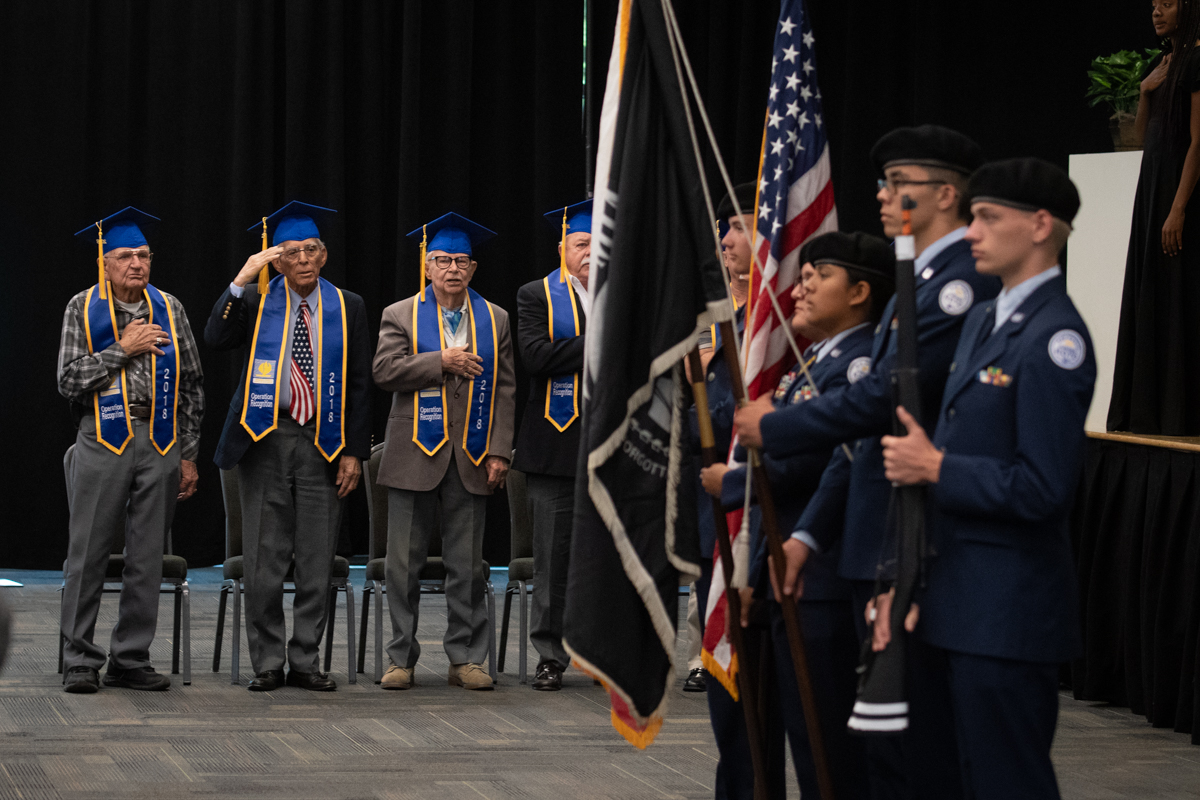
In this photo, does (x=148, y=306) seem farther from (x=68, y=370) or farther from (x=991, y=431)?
(x=991, y=431)

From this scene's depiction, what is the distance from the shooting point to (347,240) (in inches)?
315

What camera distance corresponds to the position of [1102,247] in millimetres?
6227

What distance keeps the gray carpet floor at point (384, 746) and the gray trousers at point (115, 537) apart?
0.18 meters

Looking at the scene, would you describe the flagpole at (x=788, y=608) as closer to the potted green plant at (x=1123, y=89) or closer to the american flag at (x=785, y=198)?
the american flag at (x=785, y=198)

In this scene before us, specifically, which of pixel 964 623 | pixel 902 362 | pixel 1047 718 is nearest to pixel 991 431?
pixel 902 362

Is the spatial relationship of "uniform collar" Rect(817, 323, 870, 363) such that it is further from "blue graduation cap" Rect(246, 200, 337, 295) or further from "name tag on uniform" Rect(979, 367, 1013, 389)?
"blue graduation cap" Rect(246, 200, 337, 295)

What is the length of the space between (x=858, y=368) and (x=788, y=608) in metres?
0.46

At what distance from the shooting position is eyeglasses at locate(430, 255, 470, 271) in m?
5.10

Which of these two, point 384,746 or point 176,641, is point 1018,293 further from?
point 176,641

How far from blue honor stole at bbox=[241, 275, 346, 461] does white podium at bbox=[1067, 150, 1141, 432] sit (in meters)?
3.41

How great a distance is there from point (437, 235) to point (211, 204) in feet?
→ 10.5

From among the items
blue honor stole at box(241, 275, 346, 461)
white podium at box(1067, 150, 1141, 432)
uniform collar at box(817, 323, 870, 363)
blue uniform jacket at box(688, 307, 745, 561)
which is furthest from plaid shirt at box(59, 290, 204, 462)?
white podium at box(1067, 150, 1141, 432)

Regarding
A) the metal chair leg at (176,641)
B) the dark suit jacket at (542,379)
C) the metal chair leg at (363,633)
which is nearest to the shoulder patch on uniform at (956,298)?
the dark suit jacket at (542,379)

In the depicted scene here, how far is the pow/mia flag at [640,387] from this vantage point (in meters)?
2.35
